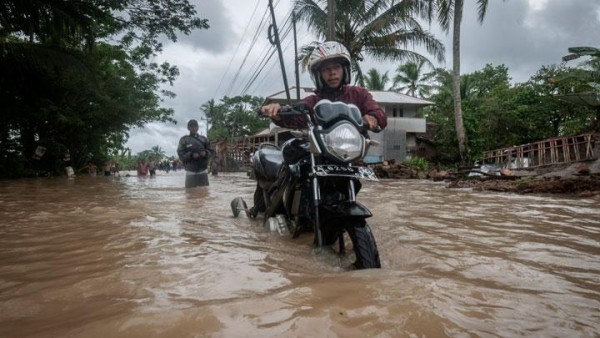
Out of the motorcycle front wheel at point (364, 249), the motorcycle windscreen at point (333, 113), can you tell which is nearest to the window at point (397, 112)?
the motorcycle windscreen at point (333, 113)

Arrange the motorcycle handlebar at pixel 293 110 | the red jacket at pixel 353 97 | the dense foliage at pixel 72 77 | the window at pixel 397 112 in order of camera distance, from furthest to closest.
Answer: the window at pixel 397 112, the dense foliage at pixel 72 77, the red jacket at pixel 353 97, the motorcycle handlebar at pixel 293 110

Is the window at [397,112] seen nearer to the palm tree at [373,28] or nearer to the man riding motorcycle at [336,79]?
the palm tree at [373,28]

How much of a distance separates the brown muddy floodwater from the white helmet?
1.41 meters

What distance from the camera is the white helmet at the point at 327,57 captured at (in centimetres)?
302

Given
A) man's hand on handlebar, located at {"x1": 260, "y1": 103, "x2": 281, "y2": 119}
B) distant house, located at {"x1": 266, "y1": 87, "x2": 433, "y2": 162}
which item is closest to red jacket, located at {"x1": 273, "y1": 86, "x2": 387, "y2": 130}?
man's hand on handlebar, located at {"x1": 260, "y1": 103, "x2": 281, "y2": 119}

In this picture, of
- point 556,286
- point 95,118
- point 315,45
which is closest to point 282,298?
point 556,286

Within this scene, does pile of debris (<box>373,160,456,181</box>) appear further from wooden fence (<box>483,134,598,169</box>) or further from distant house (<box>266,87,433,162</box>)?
distant house (<box>266,87,433,162</box>)

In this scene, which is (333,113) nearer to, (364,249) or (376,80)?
(364,249)

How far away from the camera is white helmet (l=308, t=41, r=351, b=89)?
9.92ft

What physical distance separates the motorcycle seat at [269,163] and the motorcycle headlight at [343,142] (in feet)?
4.52

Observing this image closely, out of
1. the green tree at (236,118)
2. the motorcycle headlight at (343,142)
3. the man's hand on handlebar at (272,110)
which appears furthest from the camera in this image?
the green tree at (236,118)

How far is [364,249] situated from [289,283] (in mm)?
530

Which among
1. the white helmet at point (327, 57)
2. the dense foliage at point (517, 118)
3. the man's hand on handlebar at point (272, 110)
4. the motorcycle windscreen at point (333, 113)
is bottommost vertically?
the motorcycle windscreen at point (333, 113)

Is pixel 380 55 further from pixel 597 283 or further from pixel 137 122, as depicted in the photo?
pixel 597 283
